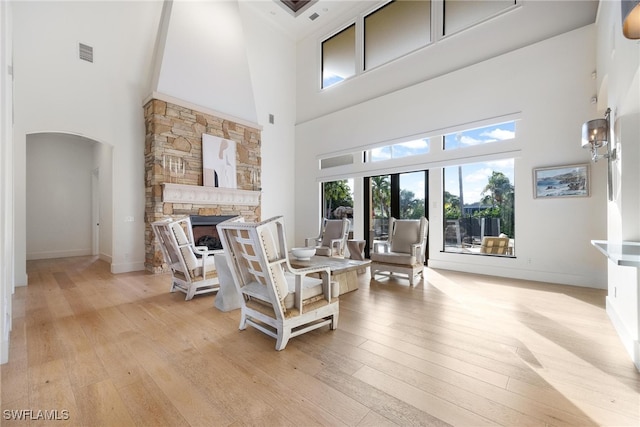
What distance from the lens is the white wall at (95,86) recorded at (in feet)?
14.5

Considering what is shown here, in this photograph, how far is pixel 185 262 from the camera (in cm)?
346

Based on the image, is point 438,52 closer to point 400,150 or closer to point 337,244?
point 400,150

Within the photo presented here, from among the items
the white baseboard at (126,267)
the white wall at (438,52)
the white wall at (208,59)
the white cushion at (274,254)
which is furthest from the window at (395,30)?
the white baseboard at (126,267)

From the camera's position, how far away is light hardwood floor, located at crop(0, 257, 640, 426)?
1491mm

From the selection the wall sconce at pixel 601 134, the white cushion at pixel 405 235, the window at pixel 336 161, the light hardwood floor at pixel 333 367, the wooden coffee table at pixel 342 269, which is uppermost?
the window at pixel 336 161

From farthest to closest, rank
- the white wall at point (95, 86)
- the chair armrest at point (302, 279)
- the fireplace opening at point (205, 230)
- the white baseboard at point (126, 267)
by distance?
the fireplace opening at point (205, 230)
the white baseboard at point (126, 267)
the white wall at point (95, 86)
the chair armrest at point (302, 279)

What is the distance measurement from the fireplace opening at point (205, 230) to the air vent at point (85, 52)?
3.40 metres

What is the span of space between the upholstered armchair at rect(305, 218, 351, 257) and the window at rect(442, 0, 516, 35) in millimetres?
4484

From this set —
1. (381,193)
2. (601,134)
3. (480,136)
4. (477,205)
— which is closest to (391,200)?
(381,193)

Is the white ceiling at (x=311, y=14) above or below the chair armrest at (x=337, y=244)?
above

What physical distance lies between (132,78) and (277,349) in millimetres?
6176

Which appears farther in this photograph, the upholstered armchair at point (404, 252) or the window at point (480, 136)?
the window at point (480, 136)

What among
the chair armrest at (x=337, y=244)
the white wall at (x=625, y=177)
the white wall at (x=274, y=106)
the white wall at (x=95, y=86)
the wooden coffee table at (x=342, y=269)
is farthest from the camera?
the white wall at (x=274, y=106)

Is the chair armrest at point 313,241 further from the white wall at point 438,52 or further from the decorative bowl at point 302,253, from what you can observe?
the white wall at point 438,52
